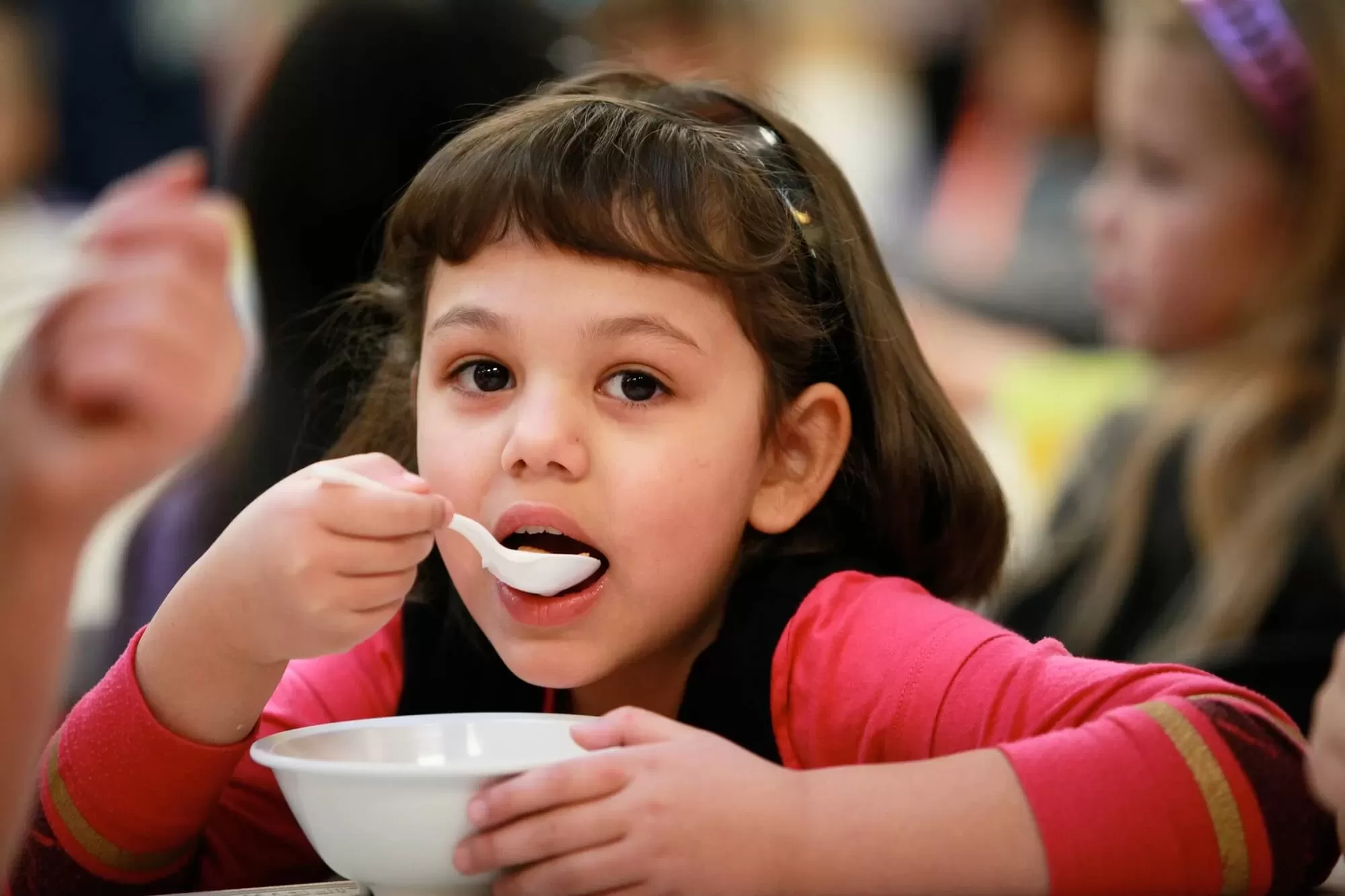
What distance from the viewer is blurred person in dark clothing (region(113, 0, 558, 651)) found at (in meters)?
1.41

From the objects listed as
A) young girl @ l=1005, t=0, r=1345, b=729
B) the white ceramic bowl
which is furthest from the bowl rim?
young girl @ l=1005, t=0, r=1345, b=729

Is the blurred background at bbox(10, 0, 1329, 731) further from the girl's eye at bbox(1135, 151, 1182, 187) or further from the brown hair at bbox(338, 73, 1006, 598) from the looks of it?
the girl's eye at bbox(1135, 151, 1182, 187)

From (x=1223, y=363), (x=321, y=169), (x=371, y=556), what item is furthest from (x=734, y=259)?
(x=1223, y=363)

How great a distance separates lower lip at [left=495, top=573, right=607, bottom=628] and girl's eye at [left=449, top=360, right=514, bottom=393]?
0.12 m

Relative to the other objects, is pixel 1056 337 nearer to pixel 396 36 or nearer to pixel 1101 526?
pixel 1101 526

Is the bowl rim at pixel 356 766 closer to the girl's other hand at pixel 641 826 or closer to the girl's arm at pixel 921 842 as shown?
the girl's other hand at pixel 641 826

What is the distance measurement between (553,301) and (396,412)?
9.2 inches

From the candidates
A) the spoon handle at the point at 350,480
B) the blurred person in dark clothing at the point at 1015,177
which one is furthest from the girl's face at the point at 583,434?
the blurred person in dark clothing at the point at 1015,177

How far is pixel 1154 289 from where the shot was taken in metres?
2.27

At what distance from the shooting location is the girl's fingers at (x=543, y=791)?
764 mm

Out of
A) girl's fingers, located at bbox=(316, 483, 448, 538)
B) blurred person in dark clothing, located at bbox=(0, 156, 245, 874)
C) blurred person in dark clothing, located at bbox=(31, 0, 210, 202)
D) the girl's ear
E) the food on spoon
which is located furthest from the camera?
blurred person in dark clothing, located at bbox=(31, 0, 210, 202)

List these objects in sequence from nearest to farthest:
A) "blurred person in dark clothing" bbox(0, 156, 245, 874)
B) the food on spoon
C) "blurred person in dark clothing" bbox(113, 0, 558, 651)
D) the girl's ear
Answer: "blurred person in dark clothing" bbox(0, 156, 245, 874) → the food on spoon → the girl's ear → "blurred person in dark clothing" bbox(113, 0, 558, 651)

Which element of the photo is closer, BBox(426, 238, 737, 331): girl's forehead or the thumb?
the thumb

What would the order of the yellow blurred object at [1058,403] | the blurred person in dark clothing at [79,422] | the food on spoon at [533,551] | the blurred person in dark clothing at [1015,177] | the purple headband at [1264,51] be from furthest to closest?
the blurred person in dark clothing at [1015,177] → the yellow blurred object at [1058,403] → the purple headband at [1264,51] → the food on spoon at [533,551] → the blurred person in dark clothing at [79,422]
